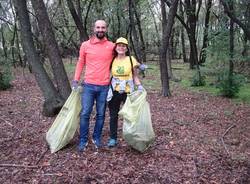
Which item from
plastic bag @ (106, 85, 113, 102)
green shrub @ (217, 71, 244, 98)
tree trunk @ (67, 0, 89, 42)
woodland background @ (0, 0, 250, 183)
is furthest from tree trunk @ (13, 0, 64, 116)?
green shrub @ (217, 71, 244, 98)

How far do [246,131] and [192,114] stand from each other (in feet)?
5.55

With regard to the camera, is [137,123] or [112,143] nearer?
[137,123]

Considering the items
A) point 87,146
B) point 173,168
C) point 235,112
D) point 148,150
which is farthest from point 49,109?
point 235,112

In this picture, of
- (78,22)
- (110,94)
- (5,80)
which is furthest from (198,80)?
(110,94)

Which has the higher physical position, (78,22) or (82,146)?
(78,22)

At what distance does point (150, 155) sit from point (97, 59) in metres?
1.65

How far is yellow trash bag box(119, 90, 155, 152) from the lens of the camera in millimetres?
5276

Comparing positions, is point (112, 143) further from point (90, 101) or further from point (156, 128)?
point (156, 128)

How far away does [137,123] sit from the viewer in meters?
5.27

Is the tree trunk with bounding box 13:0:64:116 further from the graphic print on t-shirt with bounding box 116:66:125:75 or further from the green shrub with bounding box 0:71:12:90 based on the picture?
the green shrub with bounding box 0:71:12:90

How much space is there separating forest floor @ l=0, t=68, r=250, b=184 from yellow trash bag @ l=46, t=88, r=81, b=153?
15 cm

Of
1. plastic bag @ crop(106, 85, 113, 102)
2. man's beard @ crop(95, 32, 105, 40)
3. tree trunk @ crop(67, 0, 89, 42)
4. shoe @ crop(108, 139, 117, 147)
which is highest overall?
tree trunk @ crop(67, 0, 89, 42)

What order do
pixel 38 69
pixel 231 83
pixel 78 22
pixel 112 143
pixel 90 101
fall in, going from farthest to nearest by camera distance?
pixel 78 22, pixel 231 83, pixel 38 69, pixel 112 143, pixel 90 101

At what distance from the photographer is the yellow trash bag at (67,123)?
5.51m
